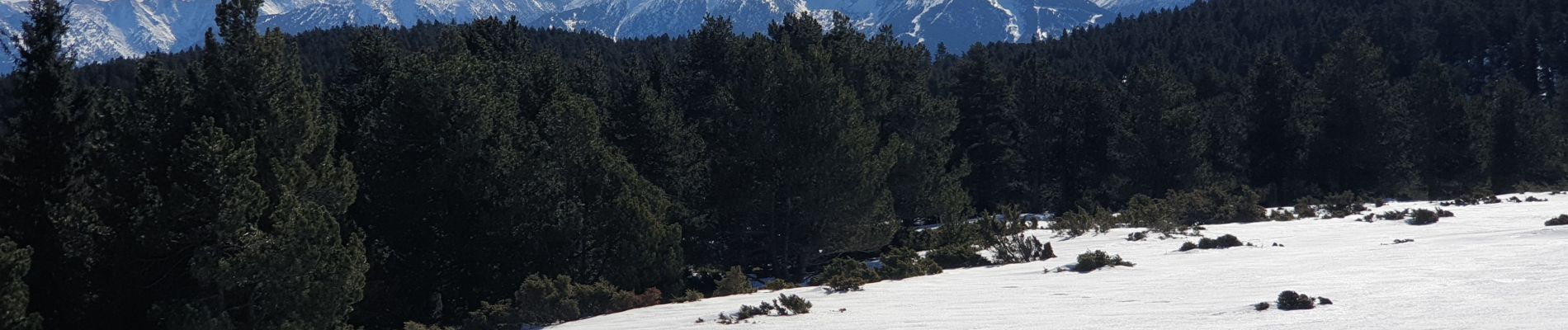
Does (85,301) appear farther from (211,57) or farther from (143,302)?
(211,57)

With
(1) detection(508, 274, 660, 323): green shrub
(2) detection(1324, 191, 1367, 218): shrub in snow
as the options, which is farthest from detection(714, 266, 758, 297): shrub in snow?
(2) detection(1324, 191, 1367, 218): shrub in snow

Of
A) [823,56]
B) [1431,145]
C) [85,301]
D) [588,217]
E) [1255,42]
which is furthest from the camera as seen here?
[1255,42]

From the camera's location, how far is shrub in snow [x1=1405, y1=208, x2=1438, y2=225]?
51.0ft

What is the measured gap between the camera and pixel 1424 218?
51.4 feet

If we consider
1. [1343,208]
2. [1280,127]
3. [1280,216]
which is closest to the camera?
[1280,216]

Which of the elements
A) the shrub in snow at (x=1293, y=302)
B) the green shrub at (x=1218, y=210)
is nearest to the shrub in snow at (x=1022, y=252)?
the green shrub at (x=1218, y=210)

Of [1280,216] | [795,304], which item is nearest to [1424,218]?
[1280,216]

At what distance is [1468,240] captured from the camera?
11.5 metres

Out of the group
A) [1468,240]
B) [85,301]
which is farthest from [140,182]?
[1468,240]

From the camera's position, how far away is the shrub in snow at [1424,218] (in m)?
15.5

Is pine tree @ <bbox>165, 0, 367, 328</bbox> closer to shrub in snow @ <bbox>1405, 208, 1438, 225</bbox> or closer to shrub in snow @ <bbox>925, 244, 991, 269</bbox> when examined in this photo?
shrub in snow @ <bbox>925, 244, 991, 269</bbox>

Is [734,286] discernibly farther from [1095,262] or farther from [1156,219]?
[1156,219]

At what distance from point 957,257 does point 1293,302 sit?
778 centimetres

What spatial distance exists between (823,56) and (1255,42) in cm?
8857
